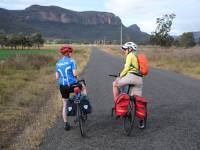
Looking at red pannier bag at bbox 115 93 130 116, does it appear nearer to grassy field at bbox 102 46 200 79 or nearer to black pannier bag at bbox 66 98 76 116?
black pannier bag at bbox 66 98 76 116

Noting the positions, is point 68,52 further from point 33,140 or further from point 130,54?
point 33,140

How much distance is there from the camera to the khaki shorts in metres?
8.14

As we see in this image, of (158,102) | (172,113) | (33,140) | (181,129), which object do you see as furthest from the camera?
(158,102)

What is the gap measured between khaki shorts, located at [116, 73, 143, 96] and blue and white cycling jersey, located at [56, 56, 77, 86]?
0.96 meters

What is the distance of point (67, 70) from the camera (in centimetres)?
828

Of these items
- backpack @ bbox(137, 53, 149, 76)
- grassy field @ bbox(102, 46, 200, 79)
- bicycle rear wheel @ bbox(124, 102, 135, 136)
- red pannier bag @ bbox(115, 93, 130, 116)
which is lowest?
grassy field @ bbox(102, 46, 200, 79)

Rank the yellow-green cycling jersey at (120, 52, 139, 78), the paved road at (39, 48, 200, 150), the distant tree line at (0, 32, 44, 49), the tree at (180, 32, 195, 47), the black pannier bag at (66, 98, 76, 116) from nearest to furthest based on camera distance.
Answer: the paved road at (39, 48, 200, 150) → the yellow-green cycling jersey at (120, 52, 139, 78) → the black pannier bag at (66, 98, 76, 116) → the distant tree line at (0, 32, 44, 49) → the tree at (180, 32, 195, 47)

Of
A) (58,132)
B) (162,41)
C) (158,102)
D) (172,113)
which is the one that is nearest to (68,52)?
(58,132)

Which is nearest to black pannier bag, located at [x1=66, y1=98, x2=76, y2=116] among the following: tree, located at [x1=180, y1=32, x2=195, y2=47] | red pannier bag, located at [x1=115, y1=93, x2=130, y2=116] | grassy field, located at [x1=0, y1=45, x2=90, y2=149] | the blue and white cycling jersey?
the blue and white cycling jersey

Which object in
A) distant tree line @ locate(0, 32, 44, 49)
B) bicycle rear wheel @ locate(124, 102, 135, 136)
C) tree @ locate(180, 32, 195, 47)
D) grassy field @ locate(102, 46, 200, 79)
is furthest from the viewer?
tree @ locate(180, 32, 195, 47)

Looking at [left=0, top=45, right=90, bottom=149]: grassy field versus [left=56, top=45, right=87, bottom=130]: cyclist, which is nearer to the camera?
[left=0, top=45, right=90, bottom=149]: grassy field

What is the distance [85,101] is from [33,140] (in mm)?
1304

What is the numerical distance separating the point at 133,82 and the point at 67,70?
1334 millimetres

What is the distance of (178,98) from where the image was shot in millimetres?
12844
